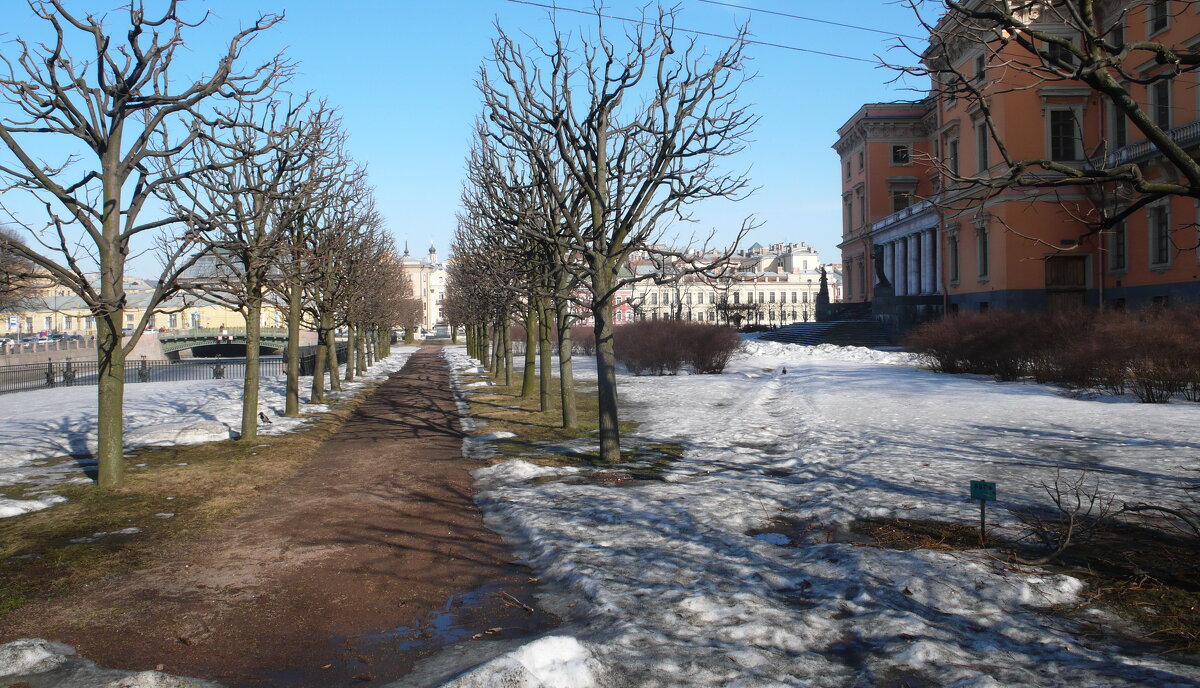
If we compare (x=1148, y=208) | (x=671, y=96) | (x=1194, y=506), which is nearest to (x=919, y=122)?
(x=1148, y=208)

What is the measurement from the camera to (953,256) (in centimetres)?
4644

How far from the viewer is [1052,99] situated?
3959cm

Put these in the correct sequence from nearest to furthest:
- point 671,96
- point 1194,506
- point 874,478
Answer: point 1194,506 → point 874,478 → point 671,96

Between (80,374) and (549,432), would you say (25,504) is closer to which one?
(549,432)

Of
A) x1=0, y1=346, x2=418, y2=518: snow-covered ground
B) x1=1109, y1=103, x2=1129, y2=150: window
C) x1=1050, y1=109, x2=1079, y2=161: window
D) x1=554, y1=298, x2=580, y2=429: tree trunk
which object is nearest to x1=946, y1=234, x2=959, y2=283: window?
x1=1050, y1=109, x2=1079, y2=161: window

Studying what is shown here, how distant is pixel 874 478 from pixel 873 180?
2233 inches

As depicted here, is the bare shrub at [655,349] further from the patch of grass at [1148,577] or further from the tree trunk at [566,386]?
the patch of grass at [1148,577]

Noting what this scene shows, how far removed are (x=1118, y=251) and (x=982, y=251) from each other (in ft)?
21.9

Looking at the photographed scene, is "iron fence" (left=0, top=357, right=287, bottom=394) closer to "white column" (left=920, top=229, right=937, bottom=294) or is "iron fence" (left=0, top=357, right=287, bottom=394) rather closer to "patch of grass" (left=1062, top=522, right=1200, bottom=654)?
"patch of grass" (left=1062, top=522, right=1200, bottom=654)

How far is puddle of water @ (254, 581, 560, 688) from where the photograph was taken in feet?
15.6

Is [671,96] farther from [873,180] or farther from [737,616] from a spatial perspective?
[873,180]

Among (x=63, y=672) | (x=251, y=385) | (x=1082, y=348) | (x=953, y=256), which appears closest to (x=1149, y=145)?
(x=953, y=256)

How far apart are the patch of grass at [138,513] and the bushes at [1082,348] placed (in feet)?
54.6

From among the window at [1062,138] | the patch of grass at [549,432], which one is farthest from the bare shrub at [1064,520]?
the window at [1062,138]
